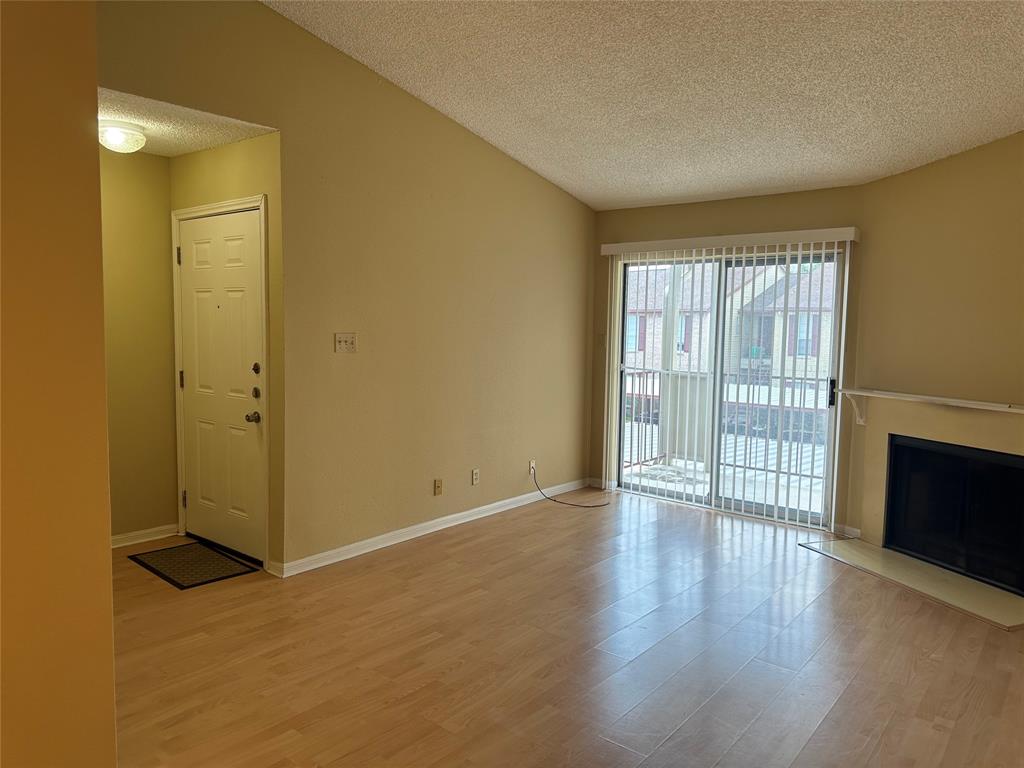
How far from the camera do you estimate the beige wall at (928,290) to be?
13.0ft

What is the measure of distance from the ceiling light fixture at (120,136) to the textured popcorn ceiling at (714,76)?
94cm

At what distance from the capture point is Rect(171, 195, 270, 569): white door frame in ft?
12.8

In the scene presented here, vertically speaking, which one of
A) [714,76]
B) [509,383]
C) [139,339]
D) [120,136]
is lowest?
[509,383]

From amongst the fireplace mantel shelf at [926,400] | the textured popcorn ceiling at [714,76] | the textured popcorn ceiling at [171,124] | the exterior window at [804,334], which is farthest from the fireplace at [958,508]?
the textured popcorn ceiling at [171,124]

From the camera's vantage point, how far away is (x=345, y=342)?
4176 mm

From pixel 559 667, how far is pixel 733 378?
3.00 m

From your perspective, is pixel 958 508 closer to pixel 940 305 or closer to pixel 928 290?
pixel 940 305

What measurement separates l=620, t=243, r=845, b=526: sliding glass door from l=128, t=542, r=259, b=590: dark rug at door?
328 centimetres

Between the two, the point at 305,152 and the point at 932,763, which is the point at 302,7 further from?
the point at 932,763

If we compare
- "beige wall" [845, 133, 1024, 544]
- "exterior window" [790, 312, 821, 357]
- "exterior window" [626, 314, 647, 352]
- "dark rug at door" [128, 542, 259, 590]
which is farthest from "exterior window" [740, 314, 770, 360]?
"dark rug at door" [128, 542, 259, 590]

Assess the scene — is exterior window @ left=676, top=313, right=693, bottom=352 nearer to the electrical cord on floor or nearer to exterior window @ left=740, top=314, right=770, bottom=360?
exterior window @ left=740, top=314, right=770, bottom=360

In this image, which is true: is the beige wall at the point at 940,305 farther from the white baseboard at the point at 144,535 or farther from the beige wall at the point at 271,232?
the white baseboard at the point at 144,535

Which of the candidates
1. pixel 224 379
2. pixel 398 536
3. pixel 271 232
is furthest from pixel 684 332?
pixel 224 379

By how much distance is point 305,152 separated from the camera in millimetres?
3871
